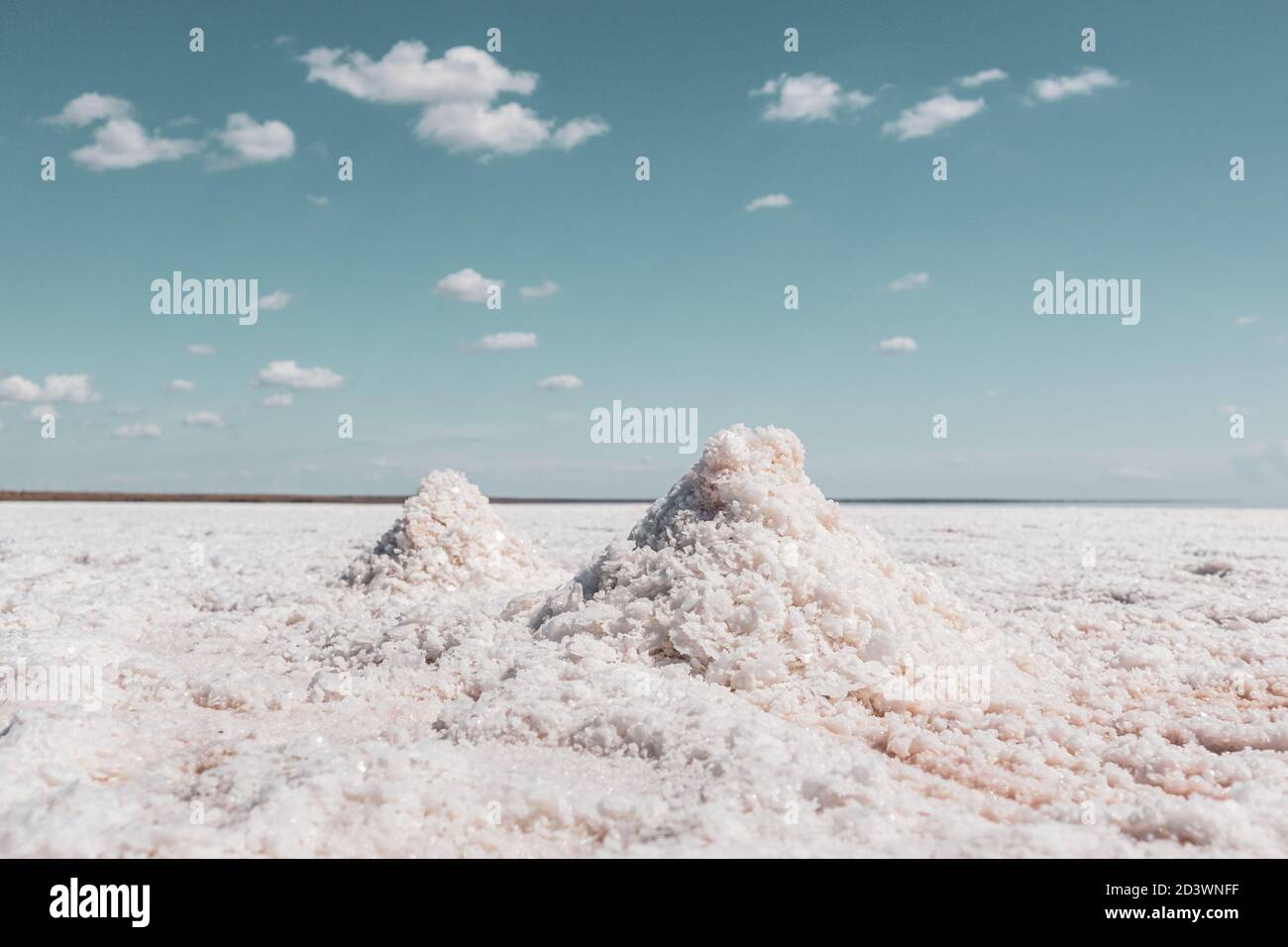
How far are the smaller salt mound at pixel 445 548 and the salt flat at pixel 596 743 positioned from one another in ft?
2.56

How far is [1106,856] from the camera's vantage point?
238cm

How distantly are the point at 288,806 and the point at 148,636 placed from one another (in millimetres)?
3798

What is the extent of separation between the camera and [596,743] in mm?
3139

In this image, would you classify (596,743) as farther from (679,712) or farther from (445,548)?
(445,548)

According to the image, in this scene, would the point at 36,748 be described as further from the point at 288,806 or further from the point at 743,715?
the point at 743,715

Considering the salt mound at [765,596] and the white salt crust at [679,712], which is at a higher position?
the salt mound at [765,596]

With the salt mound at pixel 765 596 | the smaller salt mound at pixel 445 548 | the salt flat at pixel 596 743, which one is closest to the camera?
the salt flat at pixel 596 743

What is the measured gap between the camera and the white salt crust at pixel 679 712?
2.52 meters

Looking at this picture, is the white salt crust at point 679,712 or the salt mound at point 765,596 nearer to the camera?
the white salt crust at point 679,712

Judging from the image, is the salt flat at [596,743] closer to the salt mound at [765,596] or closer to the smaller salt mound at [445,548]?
the salt mound at [765,596]

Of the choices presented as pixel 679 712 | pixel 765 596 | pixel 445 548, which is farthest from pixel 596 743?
pixel 445 548

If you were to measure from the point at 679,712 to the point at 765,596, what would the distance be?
3.24 ft

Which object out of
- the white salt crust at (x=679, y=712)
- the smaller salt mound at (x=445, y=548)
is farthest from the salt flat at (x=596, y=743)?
the smaller salt mound at (x=445, y=548)
